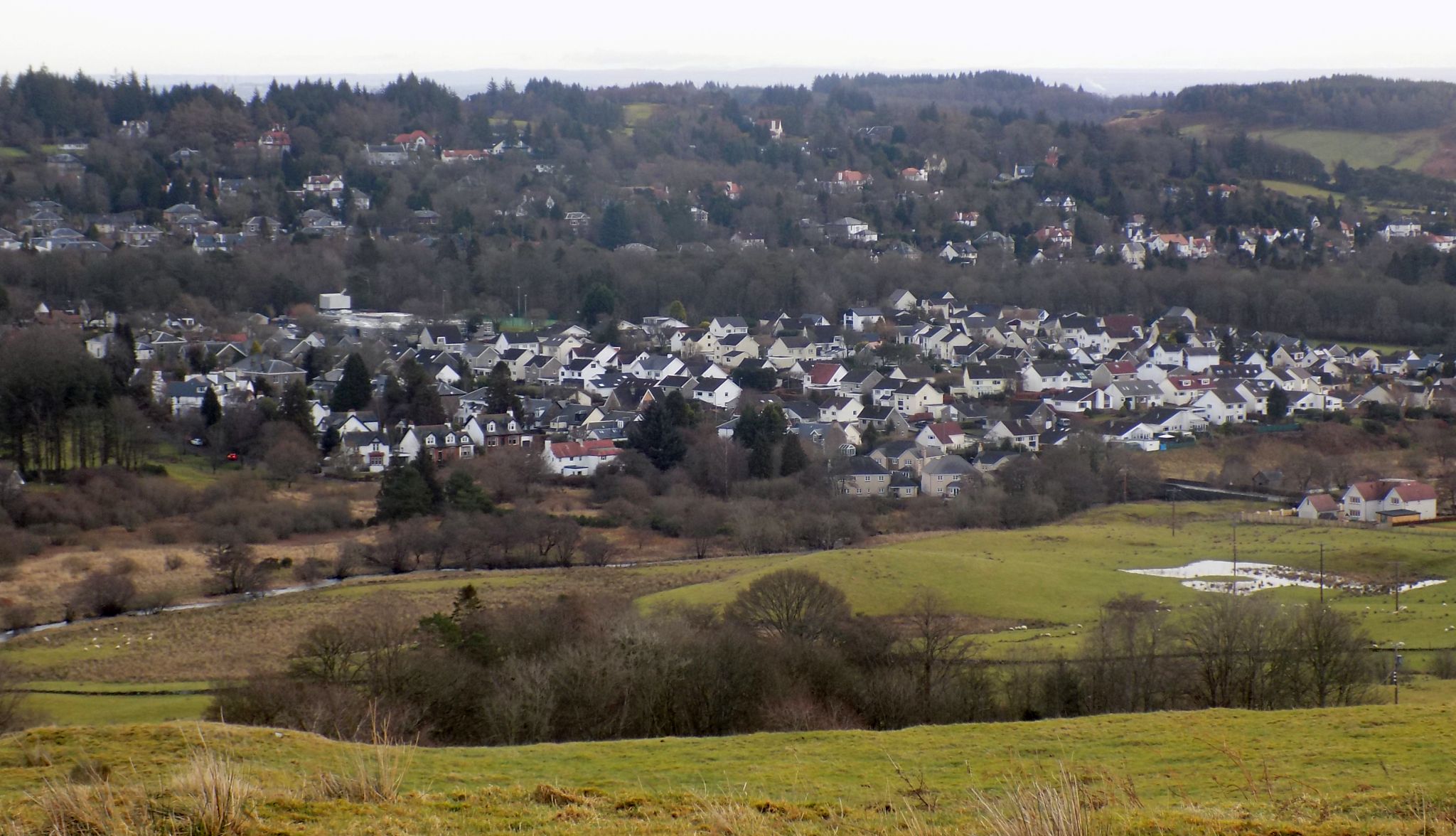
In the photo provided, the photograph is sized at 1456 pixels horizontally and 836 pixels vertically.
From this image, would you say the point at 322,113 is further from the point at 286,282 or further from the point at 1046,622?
the point at 1046,622

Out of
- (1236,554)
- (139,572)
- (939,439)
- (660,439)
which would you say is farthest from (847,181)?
(139,572)

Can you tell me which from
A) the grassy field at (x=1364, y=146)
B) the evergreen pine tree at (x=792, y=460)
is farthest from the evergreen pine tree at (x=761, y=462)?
the grassy field at (x=1364, y=146)

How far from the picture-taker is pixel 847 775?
8320 millimetres

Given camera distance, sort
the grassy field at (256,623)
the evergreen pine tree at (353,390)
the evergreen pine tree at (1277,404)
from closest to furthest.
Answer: the grassy field at (256,623) < the evergreen pine tree at (353,390) < the evergreen pine tree at (1277,404)

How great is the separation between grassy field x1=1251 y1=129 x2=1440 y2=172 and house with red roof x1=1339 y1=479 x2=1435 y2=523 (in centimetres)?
5683

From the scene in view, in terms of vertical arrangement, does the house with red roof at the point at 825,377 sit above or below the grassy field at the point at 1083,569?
above

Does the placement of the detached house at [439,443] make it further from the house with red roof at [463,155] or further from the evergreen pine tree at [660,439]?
the house with red roof at [463,155]

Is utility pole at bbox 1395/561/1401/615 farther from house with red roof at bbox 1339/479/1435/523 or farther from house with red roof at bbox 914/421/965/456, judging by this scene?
house with red roof at bbox 914/421/965/456

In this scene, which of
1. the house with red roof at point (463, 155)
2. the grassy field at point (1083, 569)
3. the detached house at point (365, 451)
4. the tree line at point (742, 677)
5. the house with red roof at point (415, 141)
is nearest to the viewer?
the tree line at point (742, 677)

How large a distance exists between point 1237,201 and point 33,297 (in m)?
55.7

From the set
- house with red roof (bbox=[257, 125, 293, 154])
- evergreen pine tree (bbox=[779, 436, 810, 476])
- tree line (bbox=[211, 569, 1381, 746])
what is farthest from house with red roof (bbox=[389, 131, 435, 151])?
tree line (bbox=[211, 569, 1381, 746])

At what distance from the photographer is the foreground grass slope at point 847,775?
18.6 feet

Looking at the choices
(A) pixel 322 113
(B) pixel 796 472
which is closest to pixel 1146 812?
(B) pixel 796 472

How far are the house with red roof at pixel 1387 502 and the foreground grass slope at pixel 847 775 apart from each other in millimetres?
19703
